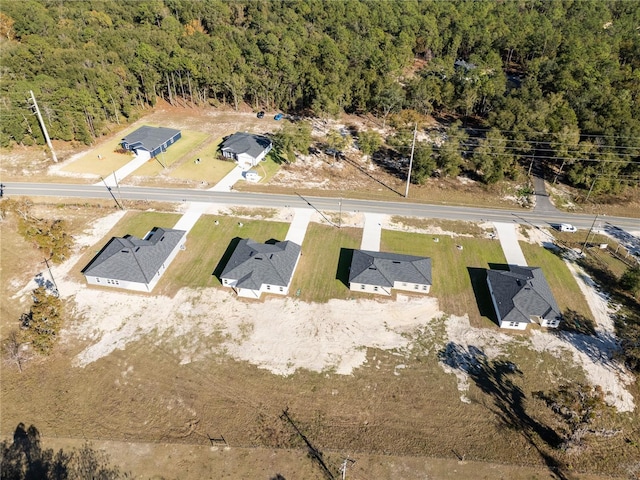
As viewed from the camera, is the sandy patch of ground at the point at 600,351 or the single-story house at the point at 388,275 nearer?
the sandy patch of ground at the point at 600,351

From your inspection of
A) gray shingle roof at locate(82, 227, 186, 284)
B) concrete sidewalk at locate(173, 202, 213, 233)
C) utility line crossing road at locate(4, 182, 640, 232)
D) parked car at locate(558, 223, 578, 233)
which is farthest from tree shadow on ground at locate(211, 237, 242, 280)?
parked car at locate(558, 223, 578, 233)

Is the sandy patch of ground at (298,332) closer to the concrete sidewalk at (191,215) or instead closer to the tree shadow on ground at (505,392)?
the tree shadow on ground at (505,392)

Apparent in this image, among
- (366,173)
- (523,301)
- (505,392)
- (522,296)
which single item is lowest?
(505,392)

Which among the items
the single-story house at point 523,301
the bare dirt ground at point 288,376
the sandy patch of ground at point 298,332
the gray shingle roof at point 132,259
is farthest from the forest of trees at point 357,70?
the gray shingle roof at point 132,259

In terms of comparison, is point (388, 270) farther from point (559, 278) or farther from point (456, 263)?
point (559, 278)

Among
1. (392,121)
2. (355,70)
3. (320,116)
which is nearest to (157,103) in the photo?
(320,116)

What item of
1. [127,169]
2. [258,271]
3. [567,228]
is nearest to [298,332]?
[258,271]

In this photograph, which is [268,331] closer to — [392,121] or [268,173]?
[268,173]
